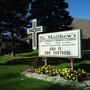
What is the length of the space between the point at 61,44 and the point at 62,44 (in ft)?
0.27

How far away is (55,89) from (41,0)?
33828 mm

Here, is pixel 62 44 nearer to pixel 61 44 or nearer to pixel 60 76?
pixel 61 44

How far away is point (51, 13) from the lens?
153ft

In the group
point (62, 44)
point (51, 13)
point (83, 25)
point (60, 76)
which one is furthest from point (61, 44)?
point (83, 25)

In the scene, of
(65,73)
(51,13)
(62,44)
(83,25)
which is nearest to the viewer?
(65,73)

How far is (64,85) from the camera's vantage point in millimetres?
13664

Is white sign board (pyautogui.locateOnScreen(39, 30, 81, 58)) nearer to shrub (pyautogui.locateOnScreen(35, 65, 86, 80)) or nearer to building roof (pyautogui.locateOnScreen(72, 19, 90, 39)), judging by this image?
shrub (pyautogui.locateOnScreen(35, 65, 86, 80))

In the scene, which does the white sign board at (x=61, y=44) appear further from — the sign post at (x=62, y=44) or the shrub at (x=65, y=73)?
the shrub at (x=65, y=73)

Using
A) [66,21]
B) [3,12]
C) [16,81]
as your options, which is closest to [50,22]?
[66,21]

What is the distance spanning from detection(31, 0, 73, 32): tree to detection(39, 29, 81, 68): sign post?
27.0m

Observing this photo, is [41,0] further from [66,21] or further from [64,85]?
[64,85]

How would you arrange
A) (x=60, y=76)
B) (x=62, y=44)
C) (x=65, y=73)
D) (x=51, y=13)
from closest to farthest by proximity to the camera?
(x=65, y=73) < (x=60, y=76) < (x=62, y=44) < (x=51, y=13)

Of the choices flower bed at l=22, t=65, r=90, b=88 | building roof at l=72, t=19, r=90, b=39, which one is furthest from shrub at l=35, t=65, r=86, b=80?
building roof at l=72, t=19, r=90, b=39

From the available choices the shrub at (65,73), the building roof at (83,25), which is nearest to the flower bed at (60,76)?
the shrub at (65,73)
